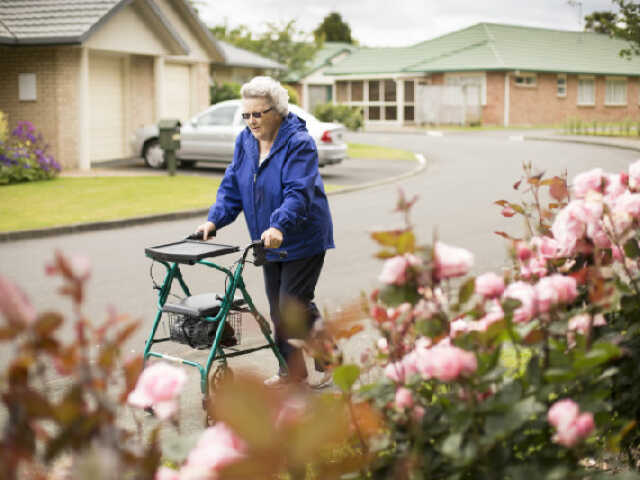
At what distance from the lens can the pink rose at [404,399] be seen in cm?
216

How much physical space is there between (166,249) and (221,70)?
1248 inches

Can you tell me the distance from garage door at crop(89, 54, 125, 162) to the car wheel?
6.06ft

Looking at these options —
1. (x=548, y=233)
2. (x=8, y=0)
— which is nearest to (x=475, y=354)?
(x=548, y=233)

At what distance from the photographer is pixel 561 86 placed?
51.8 metres

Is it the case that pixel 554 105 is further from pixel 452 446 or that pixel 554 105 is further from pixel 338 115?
pixel 452 446

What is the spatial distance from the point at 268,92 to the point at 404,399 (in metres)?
3.13

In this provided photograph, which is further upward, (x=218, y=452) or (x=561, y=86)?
(x=561, y=86)

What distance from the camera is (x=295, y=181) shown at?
4969 mm

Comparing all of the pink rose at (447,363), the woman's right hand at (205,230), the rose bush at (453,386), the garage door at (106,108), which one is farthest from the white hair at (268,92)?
the garage door at (106,108)

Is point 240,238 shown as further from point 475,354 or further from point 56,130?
point 56,130

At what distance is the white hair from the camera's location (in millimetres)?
4957

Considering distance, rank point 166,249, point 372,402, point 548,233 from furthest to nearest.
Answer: point 166,249
point 548,233
point 372,402

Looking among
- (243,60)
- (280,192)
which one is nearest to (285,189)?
(280,192)

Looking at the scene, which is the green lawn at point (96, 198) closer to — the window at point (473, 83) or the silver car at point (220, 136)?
the silver car at point (220, 136)
